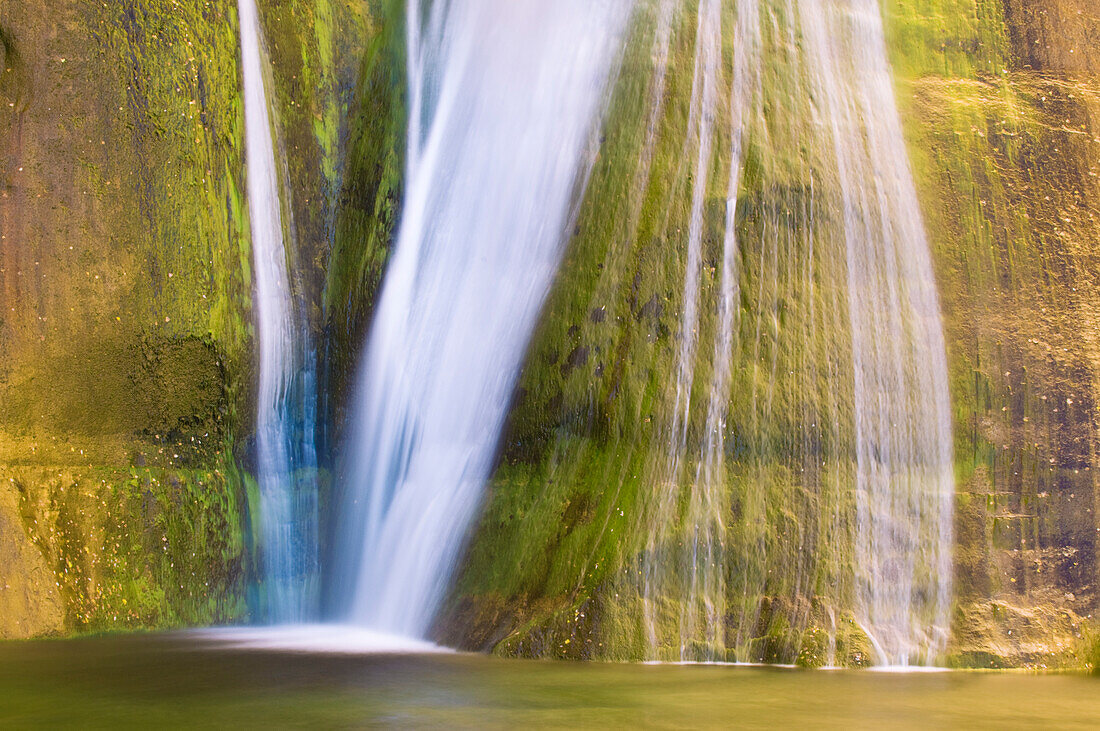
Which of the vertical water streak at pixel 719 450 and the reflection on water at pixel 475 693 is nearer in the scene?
the reflection on water at pixel 475 693

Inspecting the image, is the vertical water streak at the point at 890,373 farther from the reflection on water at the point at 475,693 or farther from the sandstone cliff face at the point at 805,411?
the reflection on water at the point at 475,693

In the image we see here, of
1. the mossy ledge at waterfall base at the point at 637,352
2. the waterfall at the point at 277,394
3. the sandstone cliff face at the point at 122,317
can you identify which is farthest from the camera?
the waterfall at the point at 277,394

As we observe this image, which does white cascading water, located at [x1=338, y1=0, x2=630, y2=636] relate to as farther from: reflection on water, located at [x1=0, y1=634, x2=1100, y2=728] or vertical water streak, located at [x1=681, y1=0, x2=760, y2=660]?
reflection on water, located at [x1=0, y1=634, x2=1100, y2=728]

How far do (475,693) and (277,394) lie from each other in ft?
13.7

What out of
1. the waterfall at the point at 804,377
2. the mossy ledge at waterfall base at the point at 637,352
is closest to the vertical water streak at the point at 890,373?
the waterfall at the point at 804,377

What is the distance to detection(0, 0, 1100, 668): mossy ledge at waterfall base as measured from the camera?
747 cm

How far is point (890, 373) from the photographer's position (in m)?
7.82

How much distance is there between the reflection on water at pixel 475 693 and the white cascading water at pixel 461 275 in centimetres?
139

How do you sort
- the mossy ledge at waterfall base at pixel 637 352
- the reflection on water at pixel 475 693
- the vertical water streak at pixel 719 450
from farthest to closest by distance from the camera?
the mossy ledge at waterfall base at pixel 637 352, the vertical water streak at pixel 719 450, the reflection on water at pixel 475 693

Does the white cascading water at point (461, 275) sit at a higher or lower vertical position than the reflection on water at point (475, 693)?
higher

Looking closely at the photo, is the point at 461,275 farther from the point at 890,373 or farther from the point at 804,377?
the point at 890,373

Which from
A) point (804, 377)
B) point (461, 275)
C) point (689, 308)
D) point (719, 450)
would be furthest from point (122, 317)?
point (804, 377)

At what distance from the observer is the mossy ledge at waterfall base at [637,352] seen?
24.5 ft

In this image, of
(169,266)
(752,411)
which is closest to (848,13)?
(752,411)
